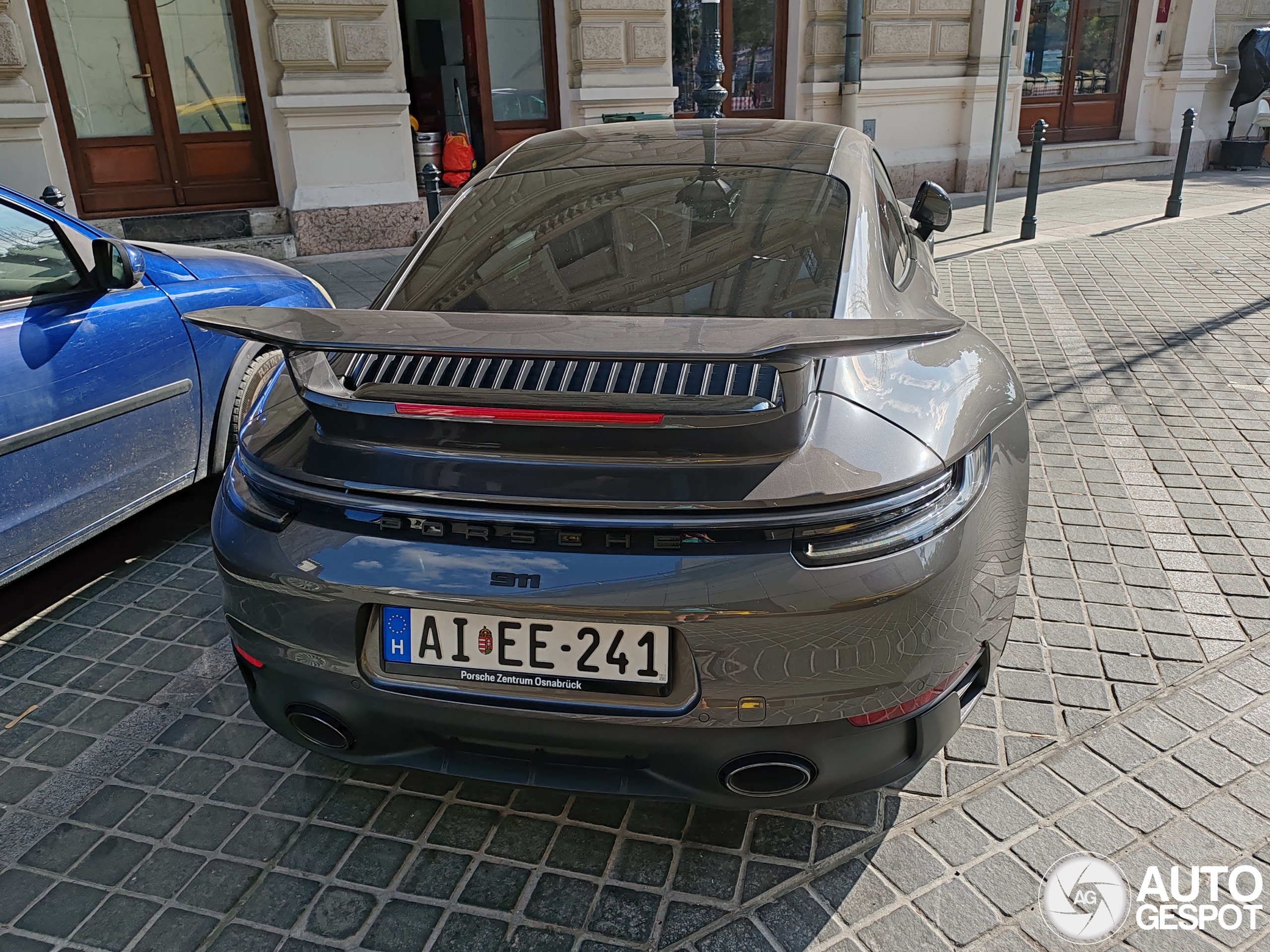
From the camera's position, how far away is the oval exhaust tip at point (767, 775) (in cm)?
196

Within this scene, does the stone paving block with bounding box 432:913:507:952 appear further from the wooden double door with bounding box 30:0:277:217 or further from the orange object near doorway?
the orange object near doorway

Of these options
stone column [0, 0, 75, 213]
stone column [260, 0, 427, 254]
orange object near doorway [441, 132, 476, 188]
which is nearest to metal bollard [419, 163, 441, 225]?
stone column [260, 0, 427, 254]

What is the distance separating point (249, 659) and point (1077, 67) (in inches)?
665

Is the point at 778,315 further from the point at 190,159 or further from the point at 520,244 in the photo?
the point at 190,159

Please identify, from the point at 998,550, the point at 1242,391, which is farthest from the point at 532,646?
the point at 1242,391

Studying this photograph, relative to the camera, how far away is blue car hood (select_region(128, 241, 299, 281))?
4.14 metres

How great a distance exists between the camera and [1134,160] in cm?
1532

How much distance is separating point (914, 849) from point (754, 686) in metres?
0.76

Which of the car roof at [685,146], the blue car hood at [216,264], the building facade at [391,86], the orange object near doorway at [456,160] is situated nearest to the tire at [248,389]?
the blue car hood at [216,264]

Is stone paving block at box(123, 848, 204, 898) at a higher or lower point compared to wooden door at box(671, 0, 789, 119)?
lower

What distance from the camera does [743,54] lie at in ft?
42.3

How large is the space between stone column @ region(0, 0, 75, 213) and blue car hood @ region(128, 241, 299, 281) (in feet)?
17.7

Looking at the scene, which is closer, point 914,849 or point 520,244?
point 914,849

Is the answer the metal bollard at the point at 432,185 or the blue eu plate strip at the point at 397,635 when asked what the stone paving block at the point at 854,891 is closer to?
the blue eu plate strip at the point at 397,635
